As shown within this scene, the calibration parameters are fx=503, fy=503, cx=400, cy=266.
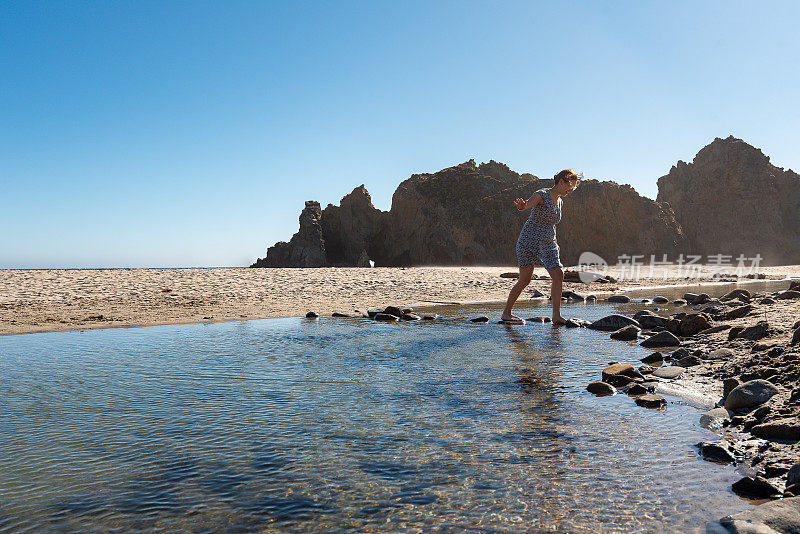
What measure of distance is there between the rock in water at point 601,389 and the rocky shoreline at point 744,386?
0.03ft

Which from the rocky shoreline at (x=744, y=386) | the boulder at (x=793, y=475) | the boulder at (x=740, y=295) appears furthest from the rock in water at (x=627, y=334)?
the boulder at (x=793, y=475)

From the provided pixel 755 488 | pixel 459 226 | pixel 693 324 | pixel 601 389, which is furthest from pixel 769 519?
pixel 459 226

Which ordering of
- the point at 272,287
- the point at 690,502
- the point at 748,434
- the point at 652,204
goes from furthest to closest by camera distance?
1. the point at 652,204
2. the point at 272,287
3. the point at 748,434
4. the point at 690,502

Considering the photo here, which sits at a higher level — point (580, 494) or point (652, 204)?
point (652, 204)

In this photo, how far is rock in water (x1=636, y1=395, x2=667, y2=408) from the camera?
16.3 ft

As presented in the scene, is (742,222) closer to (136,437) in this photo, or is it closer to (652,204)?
(652,204)

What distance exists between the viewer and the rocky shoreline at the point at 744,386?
9.78ft

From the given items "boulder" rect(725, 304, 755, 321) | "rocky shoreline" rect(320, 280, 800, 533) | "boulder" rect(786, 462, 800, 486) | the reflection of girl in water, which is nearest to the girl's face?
the reflection of girl in water

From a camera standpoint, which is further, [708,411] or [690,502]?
[708,411]

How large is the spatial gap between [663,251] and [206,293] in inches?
2565

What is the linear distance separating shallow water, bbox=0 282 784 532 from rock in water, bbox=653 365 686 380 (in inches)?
29.8

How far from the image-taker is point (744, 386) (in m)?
4.66

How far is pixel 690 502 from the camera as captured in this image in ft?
9.57

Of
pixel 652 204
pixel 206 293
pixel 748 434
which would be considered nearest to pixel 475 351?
pixel 748 434
